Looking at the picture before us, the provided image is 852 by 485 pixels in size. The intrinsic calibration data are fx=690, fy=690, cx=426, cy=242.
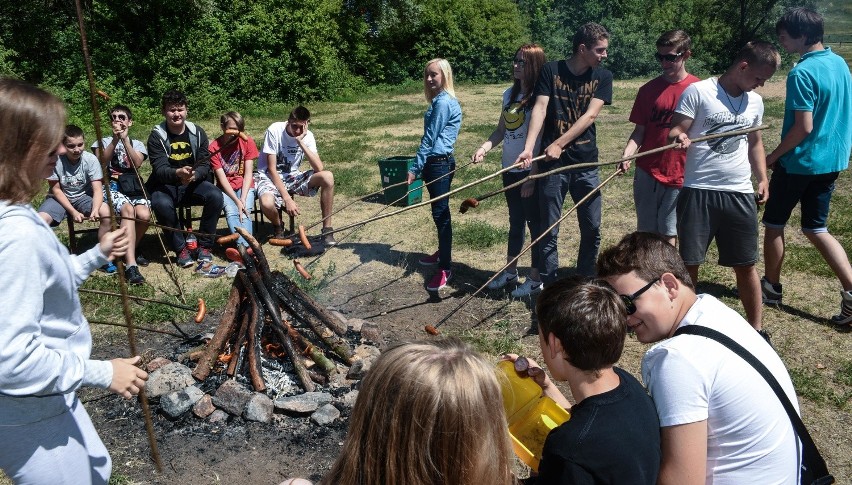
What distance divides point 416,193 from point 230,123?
2.38 m

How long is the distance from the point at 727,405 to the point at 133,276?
519cm

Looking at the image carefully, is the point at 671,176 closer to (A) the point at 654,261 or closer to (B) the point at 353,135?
(A) the point at 654,261

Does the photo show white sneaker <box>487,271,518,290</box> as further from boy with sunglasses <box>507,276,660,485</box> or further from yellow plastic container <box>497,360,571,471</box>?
boy with sunglasses <box>507,276,660,485</box>

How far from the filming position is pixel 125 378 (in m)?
→ 2.17

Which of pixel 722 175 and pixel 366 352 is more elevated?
pixel 722 175

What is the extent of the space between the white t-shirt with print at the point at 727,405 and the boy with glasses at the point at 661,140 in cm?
302

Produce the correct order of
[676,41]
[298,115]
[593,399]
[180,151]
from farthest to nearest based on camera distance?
1. [298,115]
2. [180,151]
3. [676,41]
4. [593,399]

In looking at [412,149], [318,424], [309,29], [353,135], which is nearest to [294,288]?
[318,424]

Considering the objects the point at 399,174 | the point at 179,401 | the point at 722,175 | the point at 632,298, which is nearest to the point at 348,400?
the point at 179,401

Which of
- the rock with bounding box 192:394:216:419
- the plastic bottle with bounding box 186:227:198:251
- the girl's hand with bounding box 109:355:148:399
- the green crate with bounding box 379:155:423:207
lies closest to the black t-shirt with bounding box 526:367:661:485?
the girl's hand with bounding box 109:355:148:399

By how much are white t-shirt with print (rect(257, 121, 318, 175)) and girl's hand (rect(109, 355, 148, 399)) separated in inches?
198

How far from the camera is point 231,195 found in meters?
6.84

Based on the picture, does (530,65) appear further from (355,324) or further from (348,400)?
(348,400)

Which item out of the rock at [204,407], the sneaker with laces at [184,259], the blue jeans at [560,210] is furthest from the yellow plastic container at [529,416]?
the sneaker with laces at [184,259]
